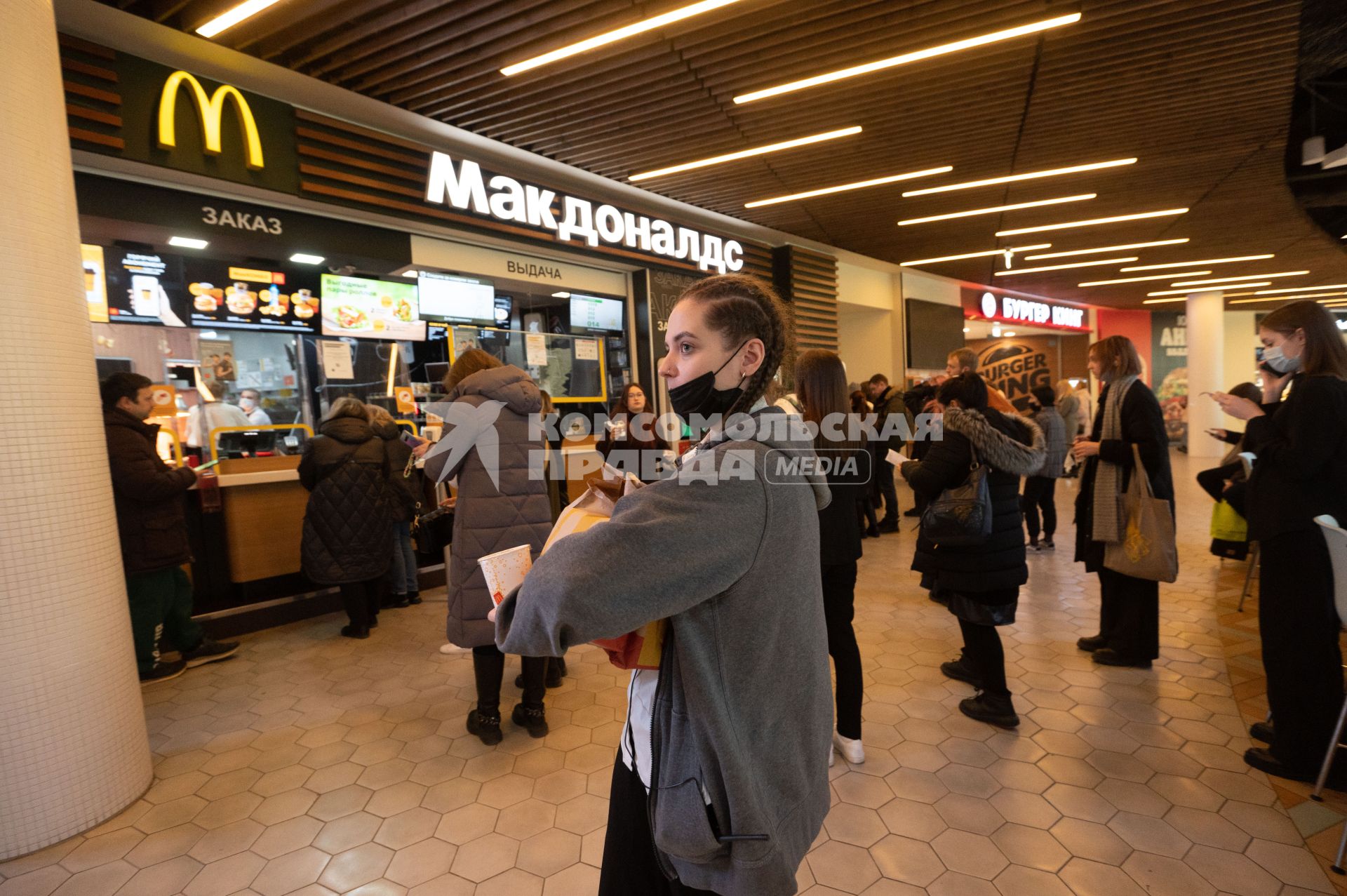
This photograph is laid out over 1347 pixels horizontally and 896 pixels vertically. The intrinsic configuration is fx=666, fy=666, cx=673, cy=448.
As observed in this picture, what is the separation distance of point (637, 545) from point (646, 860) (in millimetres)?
763

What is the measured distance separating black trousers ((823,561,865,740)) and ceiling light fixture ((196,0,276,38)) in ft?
13.4

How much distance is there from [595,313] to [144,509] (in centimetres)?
458

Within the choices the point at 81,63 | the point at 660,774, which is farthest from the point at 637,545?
the point at 81,63

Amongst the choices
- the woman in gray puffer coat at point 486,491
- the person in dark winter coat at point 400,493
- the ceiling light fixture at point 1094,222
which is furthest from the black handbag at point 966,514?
the ceiling light fixture at point 1094,222

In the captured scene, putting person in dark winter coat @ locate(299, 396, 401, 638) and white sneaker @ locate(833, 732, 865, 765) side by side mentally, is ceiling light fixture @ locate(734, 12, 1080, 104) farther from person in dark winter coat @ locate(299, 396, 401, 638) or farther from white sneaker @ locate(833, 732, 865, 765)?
white sneaker @ locate(833, 732, 865, 765)

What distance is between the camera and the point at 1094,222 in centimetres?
884

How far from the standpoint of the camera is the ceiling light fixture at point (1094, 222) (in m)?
8.55

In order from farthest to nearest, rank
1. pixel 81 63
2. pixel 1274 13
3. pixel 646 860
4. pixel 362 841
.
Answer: pixel 1274 13, pixel 81 63, pixel 362 841, pixel 646 860

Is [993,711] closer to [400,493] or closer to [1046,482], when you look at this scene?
[400,493]

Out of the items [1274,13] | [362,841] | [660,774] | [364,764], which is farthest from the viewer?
[1274,13]

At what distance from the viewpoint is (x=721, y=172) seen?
21.5 ft

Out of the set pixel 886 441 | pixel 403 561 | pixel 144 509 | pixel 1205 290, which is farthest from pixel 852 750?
pixel 1205 290

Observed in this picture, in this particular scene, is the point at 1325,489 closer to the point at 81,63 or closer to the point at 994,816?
the point at 994,816

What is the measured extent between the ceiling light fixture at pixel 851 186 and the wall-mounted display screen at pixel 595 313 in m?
1.92
